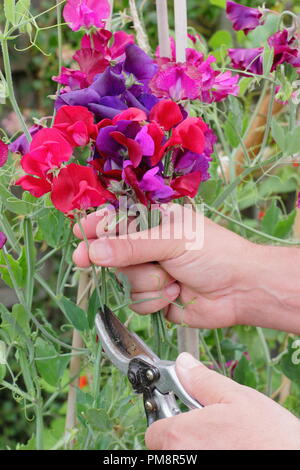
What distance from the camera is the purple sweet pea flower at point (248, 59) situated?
0.90 m

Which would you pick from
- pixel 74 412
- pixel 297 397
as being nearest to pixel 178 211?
pixel 74 412

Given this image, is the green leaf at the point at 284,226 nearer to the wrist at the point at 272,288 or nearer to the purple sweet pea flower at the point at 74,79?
the wrist at the point at 272,288

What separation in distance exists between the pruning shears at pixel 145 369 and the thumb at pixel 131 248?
0.20 feet

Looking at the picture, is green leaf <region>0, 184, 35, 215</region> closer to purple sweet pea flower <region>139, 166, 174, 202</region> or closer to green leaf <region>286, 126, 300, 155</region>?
purple sweet pea flower <region>139, 166, 174, 202</region>

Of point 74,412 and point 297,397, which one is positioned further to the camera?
point 297,397

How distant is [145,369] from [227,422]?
0.12 metres

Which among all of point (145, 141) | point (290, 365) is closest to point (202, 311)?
point (290, 365)

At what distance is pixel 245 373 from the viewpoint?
105 cm

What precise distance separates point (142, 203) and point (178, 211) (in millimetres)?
144

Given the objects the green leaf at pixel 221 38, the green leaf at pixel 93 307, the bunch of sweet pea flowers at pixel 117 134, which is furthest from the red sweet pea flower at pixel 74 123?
the green leaf at pixel 221 38
